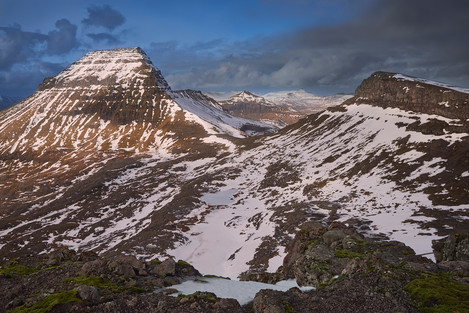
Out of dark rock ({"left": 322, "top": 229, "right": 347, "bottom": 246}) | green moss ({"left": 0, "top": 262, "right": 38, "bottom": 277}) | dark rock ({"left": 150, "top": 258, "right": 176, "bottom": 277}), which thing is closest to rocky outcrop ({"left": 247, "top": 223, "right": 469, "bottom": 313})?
dark rock ({"left": 322, "top": 229, "right": 347, "bottom": 246})

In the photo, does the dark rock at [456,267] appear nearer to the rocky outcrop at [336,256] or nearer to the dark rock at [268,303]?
the rocky outcrop at [336,256]

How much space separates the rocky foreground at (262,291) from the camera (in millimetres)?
18047

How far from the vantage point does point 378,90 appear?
171m

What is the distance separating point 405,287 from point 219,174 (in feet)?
421

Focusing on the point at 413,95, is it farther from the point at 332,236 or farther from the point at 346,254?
the point at 346,254

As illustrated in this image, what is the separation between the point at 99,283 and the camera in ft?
71.0

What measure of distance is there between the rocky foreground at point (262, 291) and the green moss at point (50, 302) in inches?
2.1

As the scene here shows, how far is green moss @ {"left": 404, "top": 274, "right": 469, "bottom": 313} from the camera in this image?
660 inches

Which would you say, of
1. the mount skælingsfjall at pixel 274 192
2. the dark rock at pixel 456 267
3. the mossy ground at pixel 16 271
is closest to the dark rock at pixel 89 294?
the mossy ground at pixel 16 271

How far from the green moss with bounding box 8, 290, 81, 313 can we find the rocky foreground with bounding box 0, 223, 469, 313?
0.17 feet

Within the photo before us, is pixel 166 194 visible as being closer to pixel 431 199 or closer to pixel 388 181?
pixel 388 181

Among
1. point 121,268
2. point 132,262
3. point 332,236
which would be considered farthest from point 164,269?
point 332,236

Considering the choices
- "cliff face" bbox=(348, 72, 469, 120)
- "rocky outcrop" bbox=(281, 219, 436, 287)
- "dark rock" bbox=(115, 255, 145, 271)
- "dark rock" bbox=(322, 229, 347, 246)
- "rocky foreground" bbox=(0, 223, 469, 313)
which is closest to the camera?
"rocky foreground" bbox=(0, 223, 469, 313)

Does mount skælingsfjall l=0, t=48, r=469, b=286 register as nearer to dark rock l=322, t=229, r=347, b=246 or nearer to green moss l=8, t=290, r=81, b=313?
dark rock l=322, t=229, r=347, b=246
